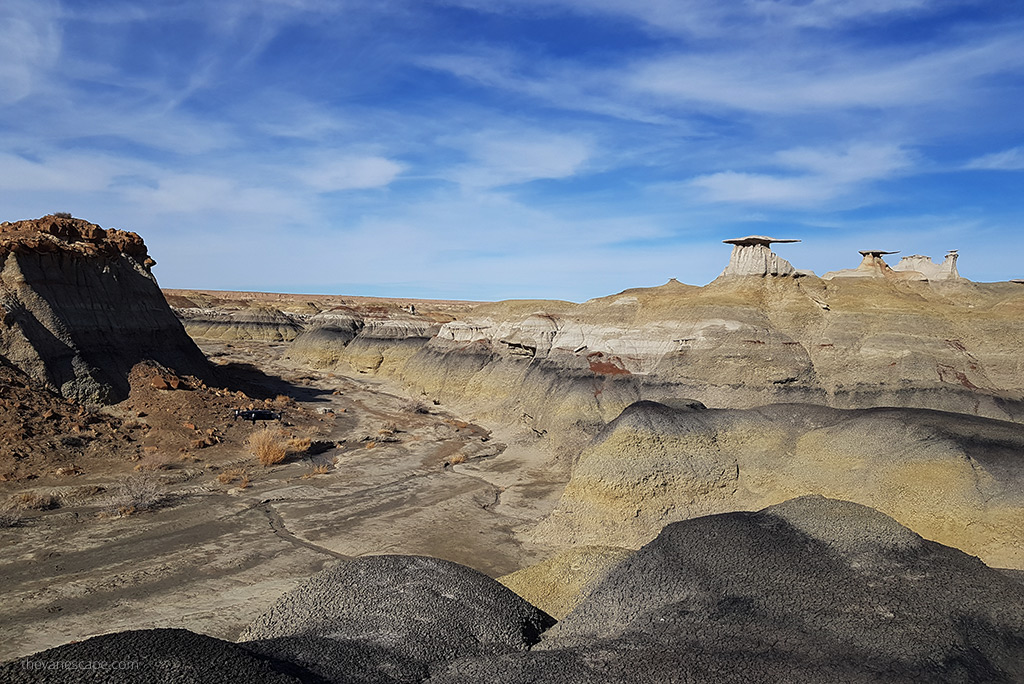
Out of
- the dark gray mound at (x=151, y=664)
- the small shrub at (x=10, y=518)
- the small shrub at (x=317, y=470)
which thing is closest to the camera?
the dark gray mound at (x=151, y=664)

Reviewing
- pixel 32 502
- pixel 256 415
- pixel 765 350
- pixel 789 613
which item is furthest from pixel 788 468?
pixel 256 415

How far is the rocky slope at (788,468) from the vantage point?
10.5m

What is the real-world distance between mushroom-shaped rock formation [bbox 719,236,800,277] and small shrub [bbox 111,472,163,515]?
23.9 metres

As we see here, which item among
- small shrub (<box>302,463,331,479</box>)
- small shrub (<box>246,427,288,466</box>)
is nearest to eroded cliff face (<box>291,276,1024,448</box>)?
small shrub (<box>302,463,331,479</box>)

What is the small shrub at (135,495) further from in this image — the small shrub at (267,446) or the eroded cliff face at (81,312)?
the eroded cliff face at (81,312)

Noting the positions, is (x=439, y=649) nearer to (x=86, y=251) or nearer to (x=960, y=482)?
(x=960, y=482)

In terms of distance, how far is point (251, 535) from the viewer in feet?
45.5

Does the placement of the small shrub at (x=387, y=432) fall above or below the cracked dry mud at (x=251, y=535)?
above

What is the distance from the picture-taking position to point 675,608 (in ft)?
23.6

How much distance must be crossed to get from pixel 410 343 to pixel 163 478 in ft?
89.8

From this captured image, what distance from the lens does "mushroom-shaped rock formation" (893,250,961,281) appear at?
25875mm

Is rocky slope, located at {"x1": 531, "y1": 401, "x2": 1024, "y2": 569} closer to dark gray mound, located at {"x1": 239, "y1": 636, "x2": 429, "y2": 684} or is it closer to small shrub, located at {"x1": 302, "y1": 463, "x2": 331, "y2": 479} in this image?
dark gray mound, located at {"x1": 239, "y1": 636, "x2": 429, "y2": 684}

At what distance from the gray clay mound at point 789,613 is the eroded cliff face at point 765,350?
12.6 meters

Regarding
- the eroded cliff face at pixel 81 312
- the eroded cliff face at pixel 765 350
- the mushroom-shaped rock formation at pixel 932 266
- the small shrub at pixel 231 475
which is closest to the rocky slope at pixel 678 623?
the small shrub at pixel 231 475
